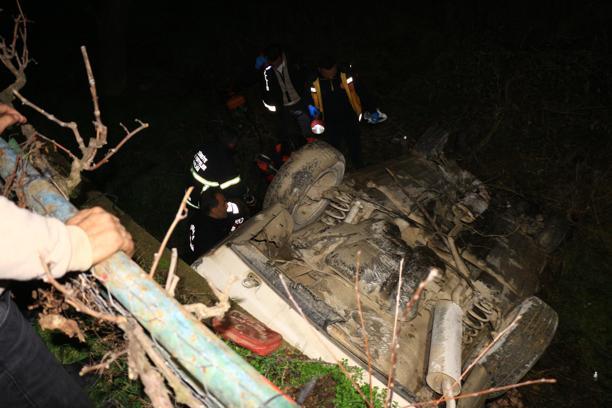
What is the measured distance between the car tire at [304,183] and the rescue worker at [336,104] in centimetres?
138

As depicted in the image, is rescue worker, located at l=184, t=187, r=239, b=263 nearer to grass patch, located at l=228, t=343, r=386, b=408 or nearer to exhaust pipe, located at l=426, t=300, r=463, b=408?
grass patch, located at l=228, t=343, r=386, b=408

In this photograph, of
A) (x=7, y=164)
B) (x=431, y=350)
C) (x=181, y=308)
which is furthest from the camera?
(x=431, y=350)

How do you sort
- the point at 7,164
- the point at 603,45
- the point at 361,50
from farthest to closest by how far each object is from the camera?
the point at 361,50 → the point at 603,45 → the point at 7,164

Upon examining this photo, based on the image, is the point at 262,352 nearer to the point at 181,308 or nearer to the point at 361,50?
the point at 181,308

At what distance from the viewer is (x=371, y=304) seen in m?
3.39

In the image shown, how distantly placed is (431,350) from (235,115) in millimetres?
5460

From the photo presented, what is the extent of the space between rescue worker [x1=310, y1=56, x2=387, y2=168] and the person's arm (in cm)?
430

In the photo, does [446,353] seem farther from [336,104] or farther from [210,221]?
[336,104]

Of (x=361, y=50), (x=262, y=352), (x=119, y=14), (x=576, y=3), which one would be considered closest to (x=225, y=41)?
(x=119, y=14)

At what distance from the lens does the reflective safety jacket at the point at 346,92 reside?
5.12 meters

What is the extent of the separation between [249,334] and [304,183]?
1.69 metres

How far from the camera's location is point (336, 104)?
5.41 meters

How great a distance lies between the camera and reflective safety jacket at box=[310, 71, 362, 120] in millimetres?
5125

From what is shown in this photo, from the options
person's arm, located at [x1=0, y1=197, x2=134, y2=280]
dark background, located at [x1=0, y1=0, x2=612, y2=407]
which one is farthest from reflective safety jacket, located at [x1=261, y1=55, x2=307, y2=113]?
person's arm, located at [x1=0, y1=197, x2=134, y2=280]
